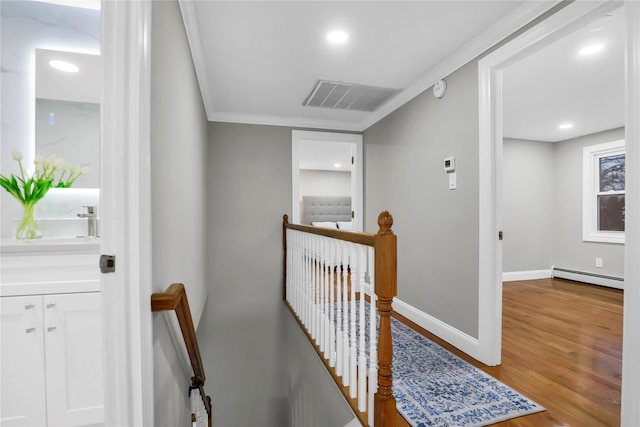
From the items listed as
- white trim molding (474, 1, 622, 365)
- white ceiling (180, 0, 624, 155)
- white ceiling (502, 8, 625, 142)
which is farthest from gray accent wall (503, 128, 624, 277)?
white trim molding (474, 1, 622, 365)

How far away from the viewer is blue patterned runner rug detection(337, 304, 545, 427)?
1500 millimetres

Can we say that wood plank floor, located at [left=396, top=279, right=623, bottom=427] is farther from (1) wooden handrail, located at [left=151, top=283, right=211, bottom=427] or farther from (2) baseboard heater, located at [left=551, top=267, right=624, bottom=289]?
(1) wooden handrail, located at [left=151, top=283, right=211, bottom=427]

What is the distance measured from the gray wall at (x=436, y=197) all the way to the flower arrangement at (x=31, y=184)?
8.74 feet

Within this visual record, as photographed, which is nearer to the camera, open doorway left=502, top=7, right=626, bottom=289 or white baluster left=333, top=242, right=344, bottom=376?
white baluster left=333, top=242, right=344, bottom=376

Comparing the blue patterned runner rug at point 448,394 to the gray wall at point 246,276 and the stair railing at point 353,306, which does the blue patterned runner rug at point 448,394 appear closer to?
the stair railing at point 353,306

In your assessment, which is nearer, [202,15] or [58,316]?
[58,316]

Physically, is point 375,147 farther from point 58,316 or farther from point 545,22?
point 58,316

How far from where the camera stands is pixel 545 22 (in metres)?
1.65

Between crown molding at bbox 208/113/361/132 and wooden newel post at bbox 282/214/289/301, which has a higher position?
crown molding at bbox 208/113/361/132

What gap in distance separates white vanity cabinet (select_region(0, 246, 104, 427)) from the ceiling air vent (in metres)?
2.29

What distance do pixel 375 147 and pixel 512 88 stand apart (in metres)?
1.51

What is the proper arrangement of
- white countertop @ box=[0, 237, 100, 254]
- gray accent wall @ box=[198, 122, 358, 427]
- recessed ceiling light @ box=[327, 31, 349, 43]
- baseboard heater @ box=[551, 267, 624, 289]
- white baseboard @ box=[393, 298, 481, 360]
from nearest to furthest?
white countertop @ box=[0, 237, 100, 254] < recessed ceiling light @ box=[327, 31, 349, 43] < white baseboard @ box=[393, 298, 481, 360] < gray accent wall @ box=[198, 122, 358, 427] < baseboard heater @ box=[551, 267, 624, 289]

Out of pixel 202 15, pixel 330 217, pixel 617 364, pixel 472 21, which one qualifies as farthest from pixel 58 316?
pixel 330 217

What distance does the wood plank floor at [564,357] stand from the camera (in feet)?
5.11
